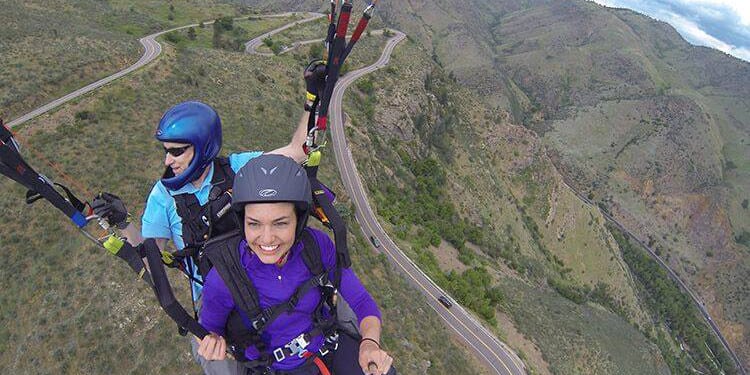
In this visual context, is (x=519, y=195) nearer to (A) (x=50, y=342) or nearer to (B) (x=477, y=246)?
(B) (x=477, y=246)

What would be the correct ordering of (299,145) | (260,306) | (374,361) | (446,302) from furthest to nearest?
(446,302) → (299,145) → (374,361) → (260,306)

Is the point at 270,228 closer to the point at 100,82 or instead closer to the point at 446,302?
the point at 446,302

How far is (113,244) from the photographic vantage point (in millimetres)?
5438

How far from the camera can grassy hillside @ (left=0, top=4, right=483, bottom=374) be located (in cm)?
1627

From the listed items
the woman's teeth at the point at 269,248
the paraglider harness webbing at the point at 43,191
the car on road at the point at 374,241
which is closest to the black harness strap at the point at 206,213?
the paraglider harness webbing at the point at 43,191

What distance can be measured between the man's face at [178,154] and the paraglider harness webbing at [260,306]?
67.4 inches

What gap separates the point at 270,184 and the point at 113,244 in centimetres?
310

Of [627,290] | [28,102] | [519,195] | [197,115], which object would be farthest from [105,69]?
[627,290]

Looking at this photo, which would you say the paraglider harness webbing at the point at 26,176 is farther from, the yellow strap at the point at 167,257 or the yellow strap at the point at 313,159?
the yellow strap at the point at 313,159

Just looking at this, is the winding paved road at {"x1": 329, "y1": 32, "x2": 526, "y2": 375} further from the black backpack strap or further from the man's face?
the man's face

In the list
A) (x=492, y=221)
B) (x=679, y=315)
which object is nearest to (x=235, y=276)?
(x=492, y=221)

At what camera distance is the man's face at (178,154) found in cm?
567

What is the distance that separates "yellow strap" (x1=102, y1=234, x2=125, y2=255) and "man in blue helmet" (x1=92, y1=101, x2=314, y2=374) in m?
0.31

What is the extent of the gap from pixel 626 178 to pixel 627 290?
10251 cm
